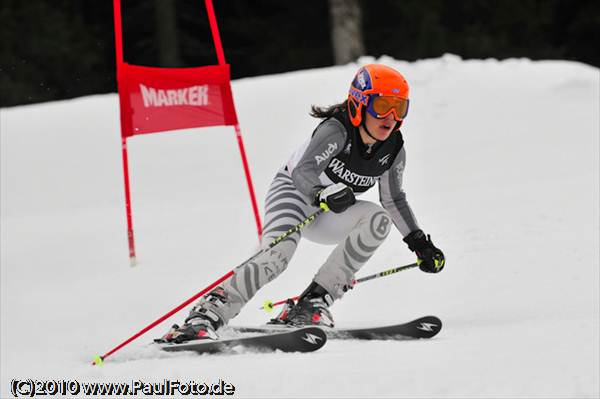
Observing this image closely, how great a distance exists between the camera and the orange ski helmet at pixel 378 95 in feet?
15.3

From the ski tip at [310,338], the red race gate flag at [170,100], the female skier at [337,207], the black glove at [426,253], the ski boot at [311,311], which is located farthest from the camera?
the red race gate flag at [170,100]

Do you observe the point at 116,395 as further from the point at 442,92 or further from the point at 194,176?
the point at 442,92

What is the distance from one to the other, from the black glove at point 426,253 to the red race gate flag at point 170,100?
271 cm

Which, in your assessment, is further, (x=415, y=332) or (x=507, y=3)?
(x=507, y=3)

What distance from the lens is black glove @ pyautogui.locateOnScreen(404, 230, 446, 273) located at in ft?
16.0

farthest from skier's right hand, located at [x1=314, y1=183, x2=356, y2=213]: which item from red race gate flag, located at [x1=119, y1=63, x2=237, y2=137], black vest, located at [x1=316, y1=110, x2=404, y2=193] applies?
red race gate flag, located at [x1=119, y1=63, x2=237, y2=137]

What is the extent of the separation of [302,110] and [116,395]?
7543mm

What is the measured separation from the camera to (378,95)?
183 inches

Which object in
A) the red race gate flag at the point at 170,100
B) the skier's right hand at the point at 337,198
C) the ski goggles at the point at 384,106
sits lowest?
the skier's right hand at the point at 337,198

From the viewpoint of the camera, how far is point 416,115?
10.6 m

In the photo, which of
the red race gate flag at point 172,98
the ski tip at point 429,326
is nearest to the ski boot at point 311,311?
the ski tip at point 429,326

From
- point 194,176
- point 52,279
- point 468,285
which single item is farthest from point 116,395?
point 194,176

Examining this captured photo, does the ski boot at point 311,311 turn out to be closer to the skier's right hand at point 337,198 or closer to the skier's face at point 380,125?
the skier's right hand at point 337,198

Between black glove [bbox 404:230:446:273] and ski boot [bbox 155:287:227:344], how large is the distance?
1069mm
